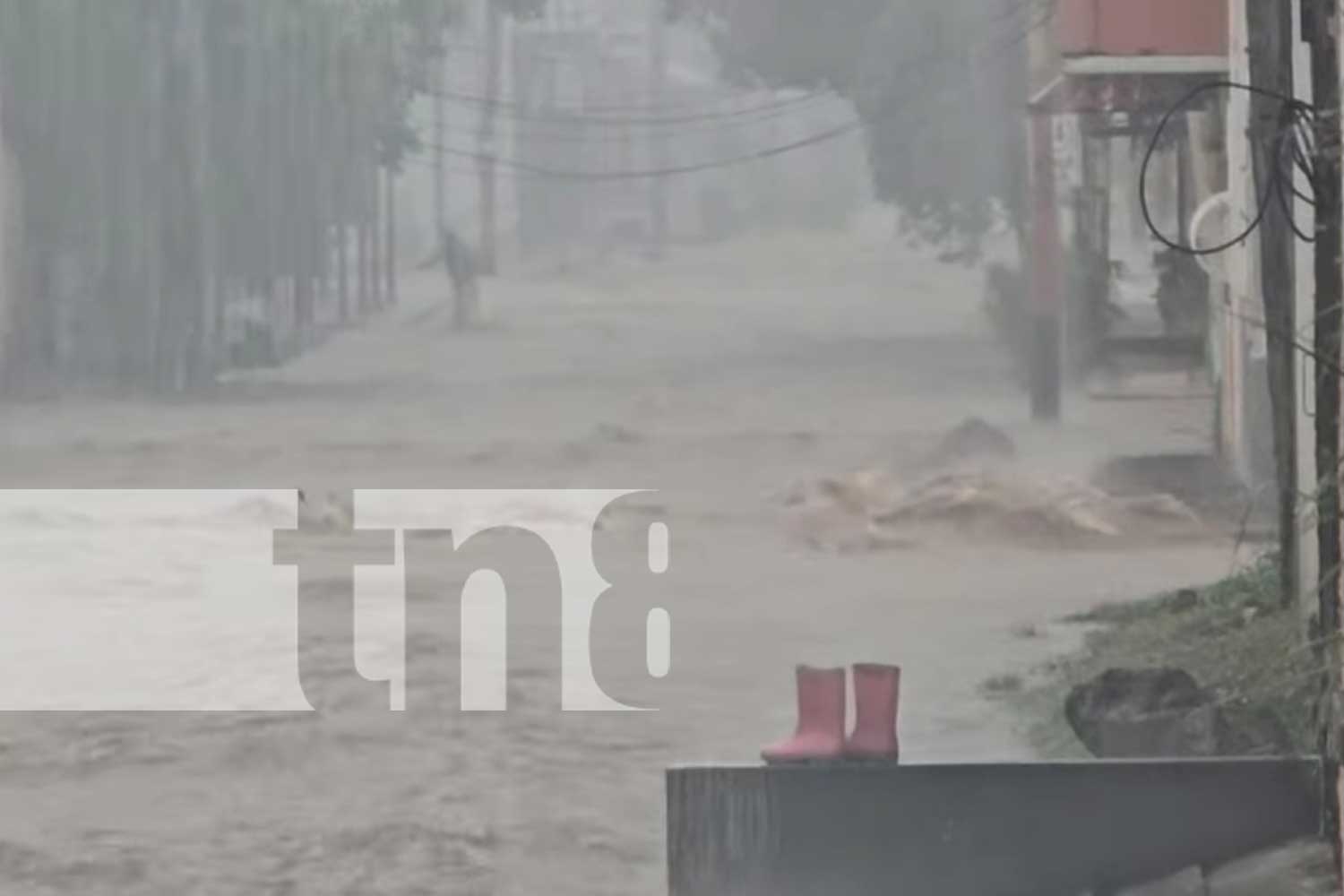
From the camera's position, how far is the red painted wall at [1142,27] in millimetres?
5109

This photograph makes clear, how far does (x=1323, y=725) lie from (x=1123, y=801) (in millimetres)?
396

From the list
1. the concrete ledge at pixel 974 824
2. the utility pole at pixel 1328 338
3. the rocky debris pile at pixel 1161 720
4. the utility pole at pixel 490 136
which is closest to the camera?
the utility pole at pixel 1328 338

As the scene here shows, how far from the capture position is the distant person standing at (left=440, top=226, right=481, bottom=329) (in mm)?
5141

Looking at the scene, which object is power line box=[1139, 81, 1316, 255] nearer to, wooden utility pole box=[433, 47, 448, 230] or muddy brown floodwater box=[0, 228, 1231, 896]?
muddy brown floodwater box=[0, 228, 1231, 896]

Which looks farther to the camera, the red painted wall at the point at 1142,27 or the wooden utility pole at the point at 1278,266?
the red painted wall at the point at 1142,27

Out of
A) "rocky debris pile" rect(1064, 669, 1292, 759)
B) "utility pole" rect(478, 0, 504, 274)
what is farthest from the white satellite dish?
"utility pole" rect(478, 0, 504, 274)

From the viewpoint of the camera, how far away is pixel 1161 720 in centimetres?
508

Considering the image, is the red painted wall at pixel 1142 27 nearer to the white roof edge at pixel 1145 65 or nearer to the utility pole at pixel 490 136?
the white roof edge at pixel 1145 65

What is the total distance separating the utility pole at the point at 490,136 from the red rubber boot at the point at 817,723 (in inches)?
39.0

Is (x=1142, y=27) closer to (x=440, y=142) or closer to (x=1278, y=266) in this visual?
(x=1278, y=266)

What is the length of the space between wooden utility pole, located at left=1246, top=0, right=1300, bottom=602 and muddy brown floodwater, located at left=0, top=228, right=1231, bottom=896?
134 millimetres

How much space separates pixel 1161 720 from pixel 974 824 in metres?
0.42

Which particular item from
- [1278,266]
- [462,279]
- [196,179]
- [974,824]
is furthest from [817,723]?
[196,179]

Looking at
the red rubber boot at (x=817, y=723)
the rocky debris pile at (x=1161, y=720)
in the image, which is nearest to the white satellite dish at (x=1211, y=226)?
→ the rocky debris pile at (x=1161, y=720)
